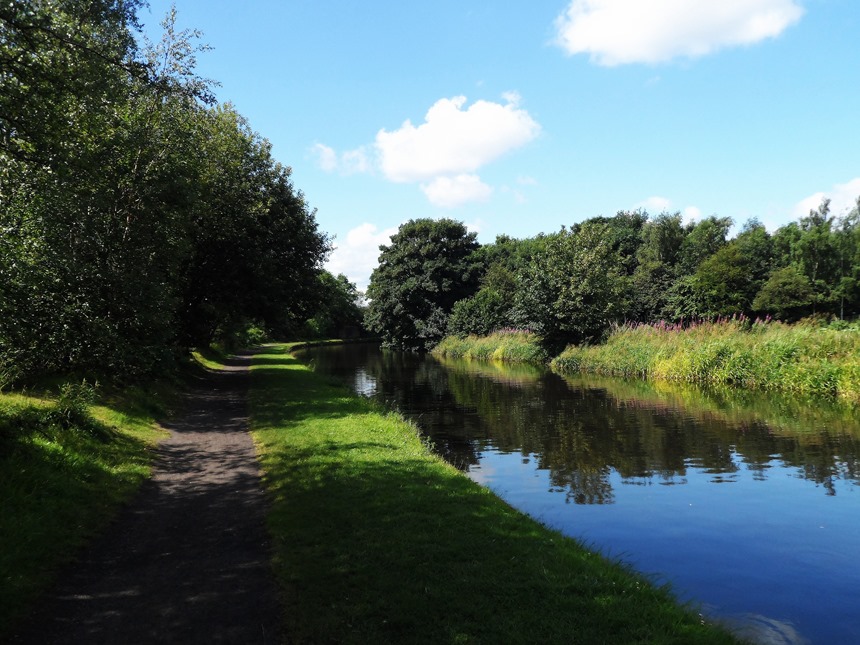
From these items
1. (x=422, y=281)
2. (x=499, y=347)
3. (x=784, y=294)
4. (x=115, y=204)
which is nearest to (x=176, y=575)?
(x=115, y=204)

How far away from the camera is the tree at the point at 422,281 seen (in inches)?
2462

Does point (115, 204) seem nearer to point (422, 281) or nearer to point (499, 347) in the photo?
point (499, 347)

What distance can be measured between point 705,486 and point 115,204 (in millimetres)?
15059

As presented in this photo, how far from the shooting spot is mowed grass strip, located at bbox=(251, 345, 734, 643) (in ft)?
14.7

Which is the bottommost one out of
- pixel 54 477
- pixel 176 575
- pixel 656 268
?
pixel 176 575

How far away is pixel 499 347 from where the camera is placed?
43.9 metres

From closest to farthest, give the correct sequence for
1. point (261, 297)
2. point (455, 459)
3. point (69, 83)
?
point (69, 83) < point (455, 459) < point (261, 297)

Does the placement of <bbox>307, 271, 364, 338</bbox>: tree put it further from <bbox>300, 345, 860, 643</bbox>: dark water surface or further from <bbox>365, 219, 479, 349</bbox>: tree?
<bbox>300, 345, 860, 643</bbox>: dark water surface

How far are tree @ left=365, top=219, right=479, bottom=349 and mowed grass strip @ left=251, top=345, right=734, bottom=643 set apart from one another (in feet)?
172

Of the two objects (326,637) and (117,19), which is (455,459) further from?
(117,19)

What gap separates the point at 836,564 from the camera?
6742 millimetres

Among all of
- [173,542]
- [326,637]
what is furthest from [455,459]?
[326,637]

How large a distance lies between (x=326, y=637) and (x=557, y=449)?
9325 mm

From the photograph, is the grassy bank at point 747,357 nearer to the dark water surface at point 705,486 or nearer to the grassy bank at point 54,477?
the dark water surface at point 705,486
